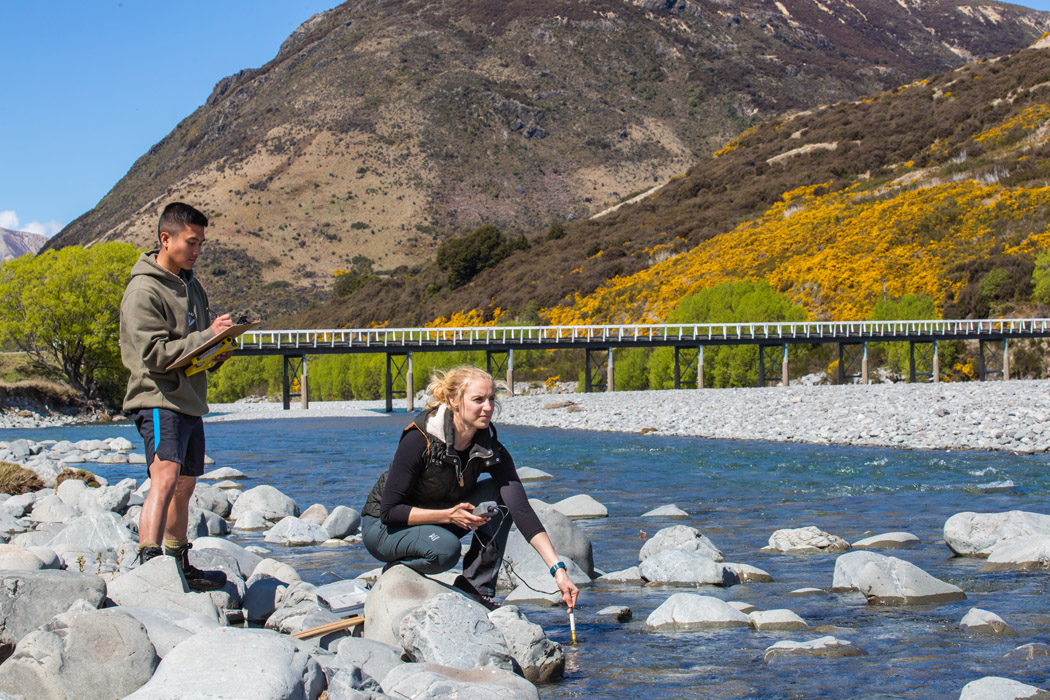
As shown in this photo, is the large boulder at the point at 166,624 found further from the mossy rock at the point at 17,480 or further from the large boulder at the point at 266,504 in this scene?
the mossy rock at the point at 17,480

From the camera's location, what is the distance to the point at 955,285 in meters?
52.5

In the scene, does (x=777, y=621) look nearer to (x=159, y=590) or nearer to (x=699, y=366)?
(x=159, y=590)

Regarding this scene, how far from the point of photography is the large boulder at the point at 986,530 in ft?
28.5

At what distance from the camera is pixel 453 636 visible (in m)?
5.01

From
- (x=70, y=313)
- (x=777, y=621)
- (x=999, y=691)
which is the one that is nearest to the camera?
(x=999, y=691)

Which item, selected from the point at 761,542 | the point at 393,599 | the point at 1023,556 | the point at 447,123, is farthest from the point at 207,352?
the point at 447,123

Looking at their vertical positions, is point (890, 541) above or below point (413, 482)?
below

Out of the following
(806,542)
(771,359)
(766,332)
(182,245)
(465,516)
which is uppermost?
(766,332)

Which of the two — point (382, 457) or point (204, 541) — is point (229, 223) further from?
point (204, 541)

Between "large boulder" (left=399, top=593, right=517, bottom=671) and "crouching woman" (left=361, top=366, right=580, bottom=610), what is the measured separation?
45 centimetres

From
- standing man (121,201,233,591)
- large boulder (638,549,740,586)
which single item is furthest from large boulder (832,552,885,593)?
standing man (121,201,233,591)

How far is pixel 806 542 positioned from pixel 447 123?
12301cm

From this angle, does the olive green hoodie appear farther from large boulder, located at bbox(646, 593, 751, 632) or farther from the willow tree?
the willow tree

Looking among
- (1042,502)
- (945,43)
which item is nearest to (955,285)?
(1042,502)
